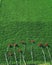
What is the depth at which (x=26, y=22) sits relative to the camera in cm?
1335

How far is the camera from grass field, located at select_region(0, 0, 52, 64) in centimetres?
1272

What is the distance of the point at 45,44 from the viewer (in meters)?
12.1

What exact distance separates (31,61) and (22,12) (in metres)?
2.73

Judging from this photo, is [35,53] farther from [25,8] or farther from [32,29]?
[25,8]

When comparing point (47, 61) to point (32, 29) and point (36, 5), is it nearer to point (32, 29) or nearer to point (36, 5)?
point (32, 29)

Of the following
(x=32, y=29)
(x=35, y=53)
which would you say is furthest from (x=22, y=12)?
(x=35, y=53)

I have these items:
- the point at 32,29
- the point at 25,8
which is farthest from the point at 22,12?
the point at 32,29

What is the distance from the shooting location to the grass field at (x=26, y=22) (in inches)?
501

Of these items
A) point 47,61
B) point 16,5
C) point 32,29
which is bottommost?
point 47,61

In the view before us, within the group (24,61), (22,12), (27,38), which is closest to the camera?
(24,61)

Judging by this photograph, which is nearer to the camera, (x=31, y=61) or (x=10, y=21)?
(x=31, y=61)

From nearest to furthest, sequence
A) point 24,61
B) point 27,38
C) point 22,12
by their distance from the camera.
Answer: point 24,61, point 27,38, point 22,12

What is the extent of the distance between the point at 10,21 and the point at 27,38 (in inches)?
44.7

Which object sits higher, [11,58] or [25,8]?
[25,8]
